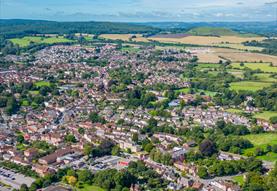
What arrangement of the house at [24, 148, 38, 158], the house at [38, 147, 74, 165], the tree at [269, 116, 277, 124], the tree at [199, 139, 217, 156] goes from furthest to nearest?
the tree at [269, 116, 277, 124]
the tree at [199, 139, 217, 156]
the house at [24, 148, 38, 158]
the house at [38, 147, 74, 165]

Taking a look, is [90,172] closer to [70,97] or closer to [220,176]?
[220,176]

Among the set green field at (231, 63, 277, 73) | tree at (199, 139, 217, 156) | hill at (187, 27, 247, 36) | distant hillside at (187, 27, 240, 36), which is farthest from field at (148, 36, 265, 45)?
tree at (199, 139, 217, 156)

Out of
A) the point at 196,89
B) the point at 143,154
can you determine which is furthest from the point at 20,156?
the point at 196,89

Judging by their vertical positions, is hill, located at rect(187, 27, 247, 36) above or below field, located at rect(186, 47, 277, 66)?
above

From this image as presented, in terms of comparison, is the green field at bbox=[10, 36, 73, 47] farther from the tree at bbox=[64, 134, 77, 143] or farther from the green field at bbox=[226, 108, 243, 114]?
the tree at bbox=[64, 134, 77, 143]

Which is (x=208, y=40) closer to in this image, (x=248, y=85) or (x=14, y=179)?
(x=248, y=85)

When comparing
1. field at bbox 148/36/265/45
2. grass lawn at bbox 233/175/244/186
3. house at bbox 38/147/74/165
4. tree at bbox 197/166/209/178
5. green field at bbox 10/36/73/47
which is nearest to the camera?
grass lawn at bbox 233/175/244/186
